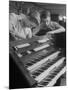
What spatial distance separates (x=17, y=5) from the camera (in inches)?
101

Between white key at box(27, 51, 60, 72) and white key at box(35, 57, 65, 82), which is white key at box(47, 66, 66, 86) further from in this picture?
white key at box(27, 51, 60, 72)

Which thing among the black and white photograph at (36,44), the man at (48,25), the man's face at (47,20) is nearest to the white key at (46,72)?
the black and white photograph at (36,44)

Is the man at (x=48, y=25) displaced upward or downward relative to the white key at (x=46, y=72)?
upward

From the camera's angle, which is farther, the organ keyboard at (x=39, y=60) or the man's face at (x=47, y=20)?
the man's face at (x=47, y=20)

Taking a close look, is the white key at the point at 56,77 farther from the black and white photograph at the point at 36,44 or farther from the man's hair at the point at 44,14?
the man's hair at the point at 44,14

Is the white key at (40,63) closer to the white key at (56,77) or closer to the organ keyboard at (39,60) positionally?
the organ keyboard at (39,60)

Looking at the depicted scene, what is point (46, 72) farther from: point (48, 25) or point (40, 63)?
point (48, 25)

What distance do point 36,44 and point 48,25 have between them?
0.32 metres

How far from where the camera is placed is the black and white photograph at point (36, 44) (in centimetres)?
254

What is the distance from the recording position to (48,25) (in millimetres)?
2734

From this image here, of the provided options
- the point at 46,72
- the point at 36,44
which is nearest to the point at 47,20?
the point at 36,44

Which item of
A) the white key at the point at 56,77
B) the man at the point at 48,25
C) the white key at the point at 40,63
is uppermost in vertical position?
the man at the point at 48,25

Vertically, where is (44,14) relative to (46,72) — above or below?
above

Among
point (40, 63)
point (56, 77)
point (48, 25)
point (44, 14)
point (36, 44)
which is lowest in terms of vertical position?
point (56, 77)
